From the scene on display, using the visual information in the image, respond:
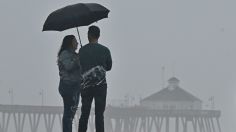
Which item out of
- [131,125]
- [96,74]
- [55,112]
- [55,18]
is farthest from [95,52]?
[131,125]

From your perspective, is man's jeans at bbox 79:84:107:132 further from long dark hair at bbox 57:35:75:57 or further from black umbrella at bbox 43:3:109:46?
black umbrella at bbox 43:3:109:46

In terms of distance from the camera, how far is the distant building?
138000 millimetres

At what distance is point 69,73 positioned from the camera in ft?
42.4

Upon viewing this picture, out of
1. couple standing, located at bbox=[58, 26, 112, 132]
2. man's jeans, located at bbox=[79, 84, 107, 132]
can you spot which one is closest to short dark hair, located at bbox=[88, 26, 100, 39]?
couple standing, located at bbox=[58, 26, 112, 132]

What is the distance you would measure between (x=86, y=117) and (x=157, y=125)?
125469 millimetres

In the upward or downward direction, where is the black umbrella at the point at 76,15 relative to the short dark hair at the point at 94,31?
upward

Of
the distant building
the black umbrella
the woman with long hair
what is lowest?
the woman with long hair

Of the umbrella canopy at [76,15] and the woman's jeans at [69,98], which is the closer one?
the woman's jeans at [69,98]

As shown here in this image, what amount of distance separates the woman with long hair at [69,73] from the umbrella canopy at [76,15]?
0.46 meters

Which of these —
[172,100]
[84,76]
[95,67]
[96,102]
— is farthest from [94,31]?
[172,100]

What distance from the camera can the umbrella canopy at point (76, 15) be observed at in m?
13.2

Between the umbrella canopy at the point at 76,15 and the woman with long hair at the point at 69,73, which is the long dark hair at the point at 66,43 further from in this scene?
the umbrella canopy at the point at 76,15

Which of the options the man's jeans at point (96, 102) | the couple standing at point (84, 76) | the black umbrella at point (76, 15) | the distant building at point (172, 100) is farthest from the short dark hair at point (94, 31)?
the distant building at point (172, 100)

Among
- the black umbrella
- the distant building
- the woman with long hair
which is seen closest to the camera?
→ the woman with long hair
